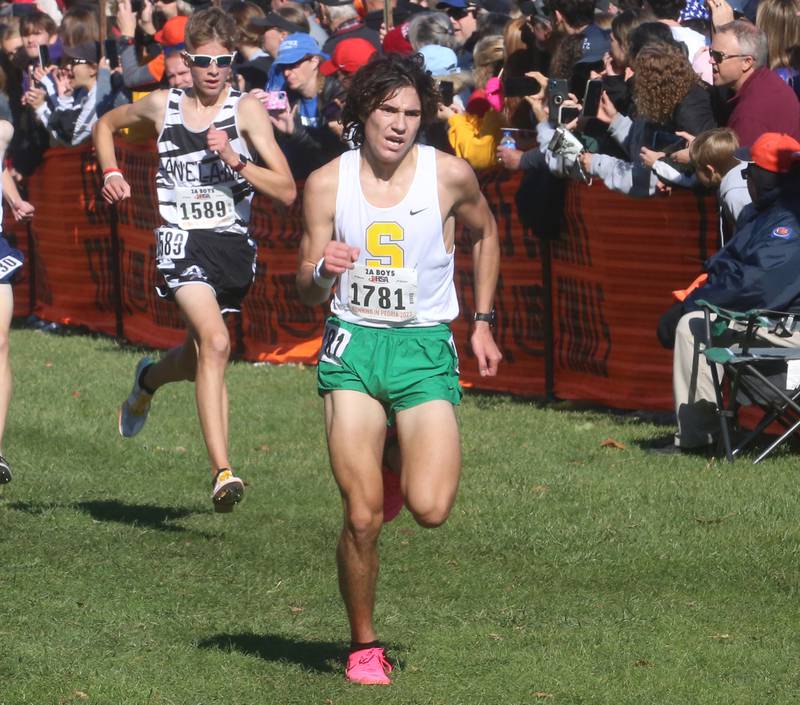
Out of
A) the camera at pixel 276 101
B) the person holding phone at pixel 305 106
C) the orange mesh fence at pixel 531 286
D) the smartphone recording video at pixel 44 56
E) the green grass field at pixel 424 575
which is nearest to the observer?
the green grass field at pixel 424 575

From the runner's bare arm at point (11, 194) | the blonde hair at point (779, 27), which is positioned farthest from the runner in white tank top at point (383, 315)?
the blonde hair at point (779, 27)

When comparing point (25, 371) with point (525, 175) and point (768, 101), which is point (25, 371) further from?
point (768, 101)

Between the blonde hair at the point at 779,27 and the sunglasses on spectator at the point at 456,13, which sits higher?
the sunglasses on spectator at the point at 456,13

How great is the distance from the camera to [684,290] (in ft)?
33.8

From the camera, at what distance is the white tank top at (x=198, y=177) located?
8977 mm

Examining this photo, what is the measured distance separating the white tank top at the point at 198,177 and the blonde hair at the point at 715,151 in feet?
8.84

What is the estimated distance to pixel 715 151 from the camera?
9906 millimetres

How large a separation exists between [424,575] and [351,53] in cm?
593

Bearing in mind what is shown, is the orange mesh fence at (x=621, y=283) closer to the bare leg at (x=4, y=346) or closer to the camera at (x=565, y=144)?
the camera at (x=565, y=144)

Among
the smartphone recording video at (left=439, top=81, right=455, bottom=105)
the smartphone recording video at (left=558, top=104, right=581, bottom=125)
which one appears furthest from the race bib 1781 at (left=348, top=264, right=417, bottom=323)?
the smartphone recording video at (left=439, top=81, right=455, bottom=105)

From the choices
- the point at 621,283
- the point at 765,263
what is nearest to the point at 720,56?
the point at 765,263

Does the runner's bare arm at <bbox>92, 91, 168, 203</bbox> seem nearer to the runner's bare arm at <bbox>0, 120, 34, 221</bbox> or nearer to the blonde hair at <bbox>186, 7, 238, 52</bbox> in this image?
the blonde hair at <bbox>186, 7, 238, 52</bbox>

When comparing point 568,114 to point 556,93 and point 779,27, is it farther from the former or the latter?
point 779,27

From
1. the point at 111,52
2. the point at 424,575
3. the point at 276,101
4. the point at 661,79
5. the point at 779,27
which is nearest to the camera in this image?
the point at 424,575
